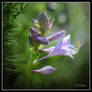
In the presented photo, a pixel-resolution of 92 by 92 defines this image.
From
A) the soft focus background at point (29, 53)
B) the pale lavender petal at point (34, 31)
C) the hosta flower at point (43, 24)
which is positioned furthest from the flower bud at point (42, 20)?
the soft focus background at point (29, 53)

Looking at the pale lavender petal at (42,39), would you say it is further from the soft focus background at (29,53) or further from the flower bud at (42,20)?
the soft focus background at (29,53)

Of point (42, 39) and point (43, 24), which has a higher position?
point (43, 24)

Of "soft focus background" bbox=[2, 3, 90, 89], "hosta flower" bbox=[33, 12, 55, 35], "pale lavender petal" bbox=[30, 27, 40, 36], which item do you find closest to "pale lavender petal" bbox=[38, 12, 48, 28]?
"hosta flower" bbox=[33, 12, 55, 35]

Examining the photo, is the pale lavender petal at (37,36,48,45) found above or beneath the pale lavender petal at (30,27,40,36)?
beneath

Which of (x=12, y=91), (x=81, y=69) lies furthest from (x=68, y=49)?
(x=81, y=69)

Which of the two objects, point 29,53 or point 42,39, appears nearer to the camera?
point 42,39

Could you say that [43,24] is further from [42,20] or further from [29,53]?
[29,53]

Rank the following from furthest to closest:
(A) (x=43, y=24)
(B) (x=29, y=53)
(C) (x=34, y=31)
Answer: (B) (x=29, y=53), (A) (x=43, y=24), (C) (x=34, y=31)

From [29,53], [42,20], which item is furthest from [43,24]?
[29,53]

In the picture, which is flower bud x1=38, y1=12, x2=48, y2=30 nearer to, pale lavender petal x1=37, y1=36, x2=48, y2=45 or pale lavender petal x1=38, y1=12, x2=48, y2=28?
pale lavender petal x1=38, y1=12, x2=48, y2=28
